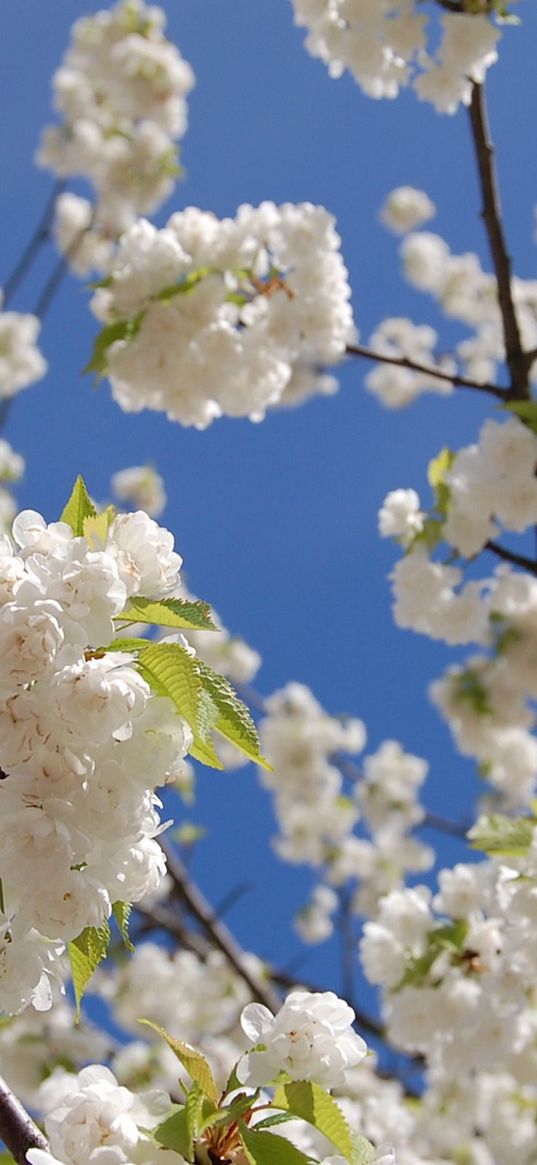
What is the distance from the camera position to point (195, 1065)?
4.48 ft

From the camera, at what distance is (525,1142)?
6.26 metres

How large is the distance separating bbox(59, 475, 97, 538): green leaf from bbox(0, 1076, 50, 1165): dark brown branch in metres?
0.73

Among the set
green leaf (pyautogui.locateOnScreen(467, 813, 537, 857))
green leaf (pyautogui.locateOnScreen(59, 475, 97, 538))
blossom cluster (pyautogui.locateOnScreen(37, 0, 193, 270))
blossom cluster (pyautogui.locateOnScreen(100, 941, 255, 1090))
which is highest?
blossom cluster (pyautogui.locateOnScreen(37, 0, 193, 270))

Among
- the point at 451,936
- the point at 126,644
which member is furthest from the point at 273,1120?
the point at 451,936

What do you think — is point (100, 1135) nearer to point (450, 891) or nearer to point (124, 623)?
point (124, 623)

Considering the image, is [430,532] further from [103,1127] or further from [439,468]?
[103,1127]

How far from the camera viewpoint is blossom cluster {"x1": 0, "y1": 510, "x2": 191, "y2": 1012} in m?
1.17

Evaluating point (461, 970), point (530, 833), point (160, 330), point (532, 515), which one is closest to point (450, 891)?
point (461, 970)

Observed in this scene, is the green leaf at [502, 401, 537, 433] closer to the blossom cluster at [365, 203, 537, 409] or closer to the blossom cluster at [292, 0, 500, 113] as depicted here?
the blossom cluster at [292, 0, 500, 113]

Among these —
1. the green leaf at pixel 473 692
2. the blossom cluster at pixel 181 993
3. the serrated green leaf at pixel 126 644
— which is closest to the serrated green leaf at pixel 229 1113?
the serrated green leaf at pixel 126 644

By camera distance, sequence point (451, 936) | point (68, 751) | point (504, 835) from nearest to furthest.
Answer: point (68, 751) < point (504, 835) < point (451, 936)

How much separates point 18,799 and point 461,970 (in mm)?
2447

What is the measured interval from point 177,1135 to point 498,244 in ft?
11.6

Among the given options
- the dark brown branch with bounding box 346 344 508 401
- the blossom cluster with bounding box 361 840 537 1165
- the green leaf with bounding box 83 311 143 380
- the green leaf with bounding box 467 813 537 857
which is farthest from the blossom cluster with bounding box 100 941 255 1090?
the green leaf with bounding box 467 813 537 857
